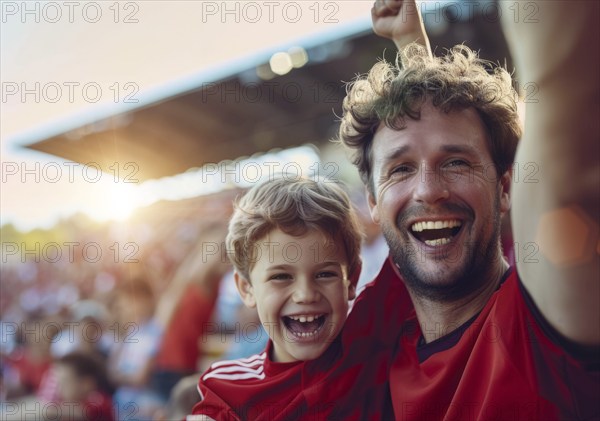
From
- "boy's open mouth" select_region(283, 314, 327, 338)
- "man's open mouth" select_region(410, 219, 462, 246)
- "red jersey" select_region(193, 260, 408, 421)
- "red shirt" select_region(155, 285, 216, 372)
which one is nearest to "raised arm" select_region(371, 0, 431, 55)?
"man's open mouth" select_region(410, 219, 462, 246)

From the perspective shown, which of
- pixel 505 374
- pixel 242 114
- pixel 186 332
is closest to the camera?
pixel 505 374

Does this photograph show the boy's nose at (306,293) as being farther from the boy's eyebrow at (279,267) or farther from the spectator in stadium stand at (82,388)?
the spectator in stadium stand at (82,388)

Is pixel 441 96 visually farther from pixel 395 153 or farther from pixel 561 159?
pixel 561 159

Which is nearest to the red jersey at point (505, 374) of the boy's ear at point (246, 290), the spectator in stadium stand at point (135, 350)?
the boy's ear at point (246, 290)

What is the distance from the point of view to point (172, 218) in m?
5.89

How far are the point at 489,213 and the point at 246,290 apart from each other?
2.14ft

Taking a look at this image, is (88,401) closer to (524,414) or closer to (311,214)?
(311,214)

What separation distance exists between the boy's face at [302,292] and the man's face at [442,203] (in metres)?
0.18

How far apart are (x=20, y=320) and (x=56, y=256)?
8.48 feet

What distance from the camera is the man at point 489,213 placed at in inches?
29.1

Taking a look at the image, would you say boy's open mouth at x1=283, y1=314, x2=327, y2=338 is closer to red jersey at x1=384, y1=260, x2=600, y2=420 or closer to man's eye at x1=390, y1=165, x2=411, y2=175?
red jersey at x1=384, y1=260, x2=600, y2=420

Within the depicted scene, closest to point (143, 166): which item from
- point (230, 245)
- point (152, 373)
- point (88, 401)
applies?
point (88, 401)

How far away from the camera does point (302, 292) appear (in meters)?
1.20

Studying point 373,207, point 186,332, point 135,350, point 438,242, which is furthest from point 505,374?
point 135,350
